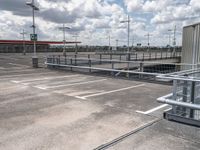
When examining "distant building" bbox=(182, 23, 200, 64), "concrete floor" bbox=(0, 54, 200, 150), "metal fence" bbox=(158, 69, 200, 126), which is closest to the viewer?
"concrete floor" bbox=(0, 54, 200, 150)

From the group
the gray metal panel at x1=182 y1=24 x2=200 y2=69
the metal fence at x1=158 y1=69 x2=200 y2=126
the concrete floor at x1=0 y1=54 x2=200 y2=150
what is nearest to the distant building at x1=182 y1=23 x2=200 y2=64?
the gray metal panel at x1=182 y1=24 x2=200 y2=69

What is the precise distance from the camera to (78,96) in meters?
7.32

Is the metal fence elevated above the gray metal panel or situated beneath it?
situated beneath

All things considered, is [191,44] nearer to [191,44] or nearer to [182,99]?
[191,44]

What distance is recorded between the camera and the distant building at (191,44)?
9872 mm

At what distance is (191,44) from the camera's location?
1030cm

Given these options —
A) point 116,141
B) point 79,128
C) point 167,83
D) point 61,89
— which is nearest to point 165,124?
point 116,141

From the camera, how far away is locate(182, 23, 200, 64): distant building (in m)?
9.87

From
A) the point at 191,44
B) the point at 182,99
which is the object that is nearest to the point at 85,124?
the point at 182,99

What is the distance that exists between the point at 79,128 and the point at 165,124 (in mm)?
1964

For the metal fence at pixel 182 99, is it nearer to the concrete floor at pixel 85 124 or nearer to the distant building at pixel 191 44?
the concrete floor at pixel 85 124

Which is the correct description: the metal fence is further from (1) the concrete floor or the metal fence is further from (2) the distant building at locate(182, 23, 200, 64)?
(2) the distant building at locate(182, 23, 200, 64)

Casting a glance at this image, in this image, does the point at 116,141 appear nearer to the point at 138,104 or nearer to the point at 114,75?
the point at 138,104

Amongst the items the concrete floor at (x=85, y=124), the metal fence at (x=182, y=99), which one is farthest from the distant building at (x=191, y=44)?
the metal fence at (x=182, y=99)
